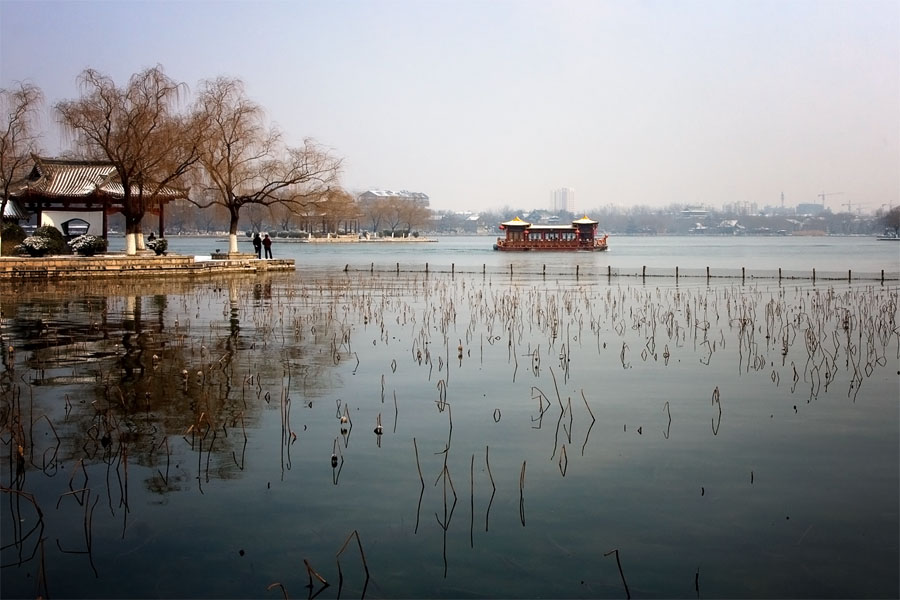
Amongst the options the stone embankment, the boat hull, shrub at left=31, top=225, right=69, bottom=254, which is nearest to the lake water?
the stone embankment

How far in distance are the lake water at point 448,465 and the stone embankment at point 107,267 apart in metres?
14.6

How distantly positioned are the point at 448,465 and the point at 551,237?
70.1 meters

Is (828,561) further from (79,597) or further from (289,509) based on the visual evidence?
(79,597)

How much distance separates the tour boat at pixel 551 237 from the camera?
246ft

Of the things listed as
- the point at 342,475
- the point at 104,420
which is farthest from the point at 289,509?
the point at 104,420

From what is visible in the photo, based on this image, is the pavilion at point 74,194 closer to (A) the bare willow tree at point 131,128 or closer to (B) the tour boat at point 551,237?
(A) the bare willow tree at point 131,128

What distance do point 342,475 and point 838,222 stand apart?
21208 cm

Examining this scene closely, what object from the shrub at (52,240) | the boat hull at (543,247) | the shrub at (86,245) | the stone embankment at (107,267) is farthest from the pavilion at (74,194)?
the boat hull at (543,247)

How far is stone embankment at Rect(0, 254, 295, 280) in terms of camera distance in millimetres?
27531

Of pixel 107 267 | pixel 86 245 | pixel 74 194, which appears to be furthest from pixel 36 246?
pixel 74 194

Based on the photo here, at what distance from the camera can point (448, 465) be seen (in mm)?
6922

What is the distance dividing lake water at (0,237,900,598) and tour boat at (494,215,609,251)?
60761mm

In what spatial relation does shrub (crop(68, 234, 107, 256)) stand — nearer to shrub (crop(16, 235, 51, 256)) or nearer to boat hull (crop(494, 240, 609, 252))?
shrub (crop(16, 235, 51, 256))

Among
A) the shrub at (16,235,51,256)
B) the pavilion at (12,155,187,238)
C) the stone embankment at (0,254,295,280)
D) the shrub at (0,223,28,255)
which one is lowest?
the stone embankment at (0,254,295,280)
